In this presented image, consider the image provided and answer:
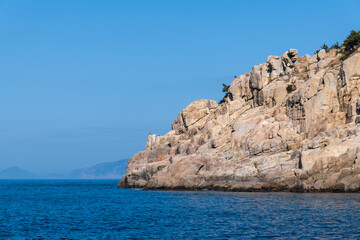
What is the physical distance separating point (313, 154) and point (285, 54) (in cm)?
5333

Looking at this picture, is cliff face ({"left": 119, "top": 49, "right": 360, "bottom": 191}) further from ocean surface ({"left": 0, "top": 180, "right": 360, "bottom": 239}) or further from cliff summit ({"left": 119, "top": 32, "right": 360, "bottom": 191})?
ocean surface ({"left": 0, "top": 180, "right": 360, "bottom": 239})

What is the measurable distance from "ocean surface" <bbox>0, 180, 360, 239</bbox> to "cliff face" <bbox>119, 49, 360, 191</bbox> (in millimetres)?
6933

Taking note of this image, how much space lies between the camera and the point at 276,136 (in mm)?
88125

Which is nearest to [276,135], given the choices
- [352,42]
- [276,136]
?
[276,136]

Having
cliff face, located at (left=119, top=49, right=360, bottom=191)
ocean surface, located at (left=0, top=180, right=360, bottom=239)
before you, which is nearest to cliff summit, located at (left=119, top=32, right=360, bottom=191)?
cliff face, located at (left=119, top=49, right=360, bottom=191)

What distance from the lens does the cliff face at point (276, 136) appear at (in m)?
74.4

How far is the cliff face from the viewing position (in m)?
74.4

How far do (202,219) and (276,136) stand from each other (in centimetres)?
4048

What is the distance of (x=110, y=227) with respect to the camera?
47656 millimetres

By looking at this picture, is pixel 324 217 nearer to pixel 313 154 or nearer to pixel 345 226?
pixel 345 226

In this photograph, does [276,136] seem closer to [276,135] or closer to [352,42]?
[276,135]

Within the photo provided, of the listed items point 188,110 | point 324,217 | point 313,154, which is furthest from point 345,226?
point 188,110

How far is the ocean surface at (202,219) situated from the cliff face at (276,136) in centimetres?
693

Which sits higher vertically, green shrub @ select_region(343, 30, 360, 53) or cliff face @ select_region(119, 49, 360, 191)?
green shrub @ select_region(343, 30, 360, 53)
